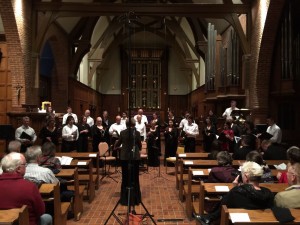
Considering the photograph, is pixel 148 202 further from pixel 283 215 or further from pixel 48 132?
pixel 283 215

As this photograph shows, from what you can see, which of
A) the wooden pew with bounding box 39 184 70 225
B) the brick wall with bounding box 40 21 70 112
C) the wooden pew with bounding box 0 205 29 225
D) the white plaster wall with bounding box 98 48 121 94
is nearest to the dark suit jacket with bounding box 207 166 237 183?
the wooden pew with bounding box 39 184 70 225

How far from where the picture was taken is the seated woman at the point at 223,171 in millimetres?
4508

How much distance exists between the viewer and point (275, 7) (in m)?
9.17

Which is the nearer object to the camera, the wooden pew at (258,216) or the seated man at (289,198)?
the wooden pew at (258,216)

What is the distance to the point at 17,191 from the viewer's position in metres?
3.21

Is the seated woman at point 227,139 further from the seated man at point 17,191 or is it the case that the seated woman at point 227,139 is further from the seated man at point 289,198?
the seated man at point 17,191

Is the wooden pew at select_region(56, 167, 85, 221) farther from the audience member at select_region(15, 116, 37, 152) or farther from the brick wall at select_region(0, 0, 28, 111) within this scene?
the brick wall at select_region(0, 0, 28, 111)

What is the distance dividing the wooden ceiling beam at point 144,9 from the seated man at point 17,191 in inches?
323

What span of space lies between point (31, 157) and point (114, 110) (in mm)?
20560

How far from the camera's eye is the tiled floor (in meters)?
5.53

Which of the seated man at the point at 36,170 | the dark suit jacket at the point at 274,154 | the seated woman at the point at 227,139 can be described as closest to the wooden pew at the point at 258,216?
the seated man at the point at 36,170

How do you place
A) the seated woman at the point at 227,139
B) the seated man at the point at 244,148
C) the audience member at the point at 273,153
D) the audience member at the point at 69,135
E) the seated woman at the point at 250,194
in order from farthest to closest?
the audience member at the point at 69,135 < the seated woman at the point at 227,139 < the audience member at the point at 273,153 < the seated man at the point at 244,148 < the seated woman at the point at 250,194

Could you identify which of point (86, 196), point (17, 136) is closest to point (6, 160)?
point (86, 196)

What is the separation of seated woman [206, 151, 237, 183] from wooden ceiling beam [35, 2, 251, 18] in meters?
7.34
